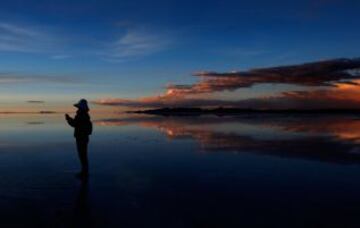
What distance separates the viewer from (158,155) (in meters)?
16.3

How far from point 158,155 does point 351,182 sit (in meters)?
7.20

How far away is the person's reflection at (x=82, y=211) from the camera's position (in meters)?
7.23

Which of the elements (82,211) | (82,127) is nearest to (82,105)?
(82,127)

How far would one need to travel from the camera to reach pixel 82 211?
8.04 m

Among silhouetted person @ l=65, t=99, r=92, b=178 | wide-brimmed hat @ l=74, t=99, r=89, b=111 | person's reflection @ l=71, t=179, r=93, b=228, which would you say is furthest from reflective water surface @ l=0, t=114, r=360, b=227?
wide-brimmed hat @ l=74, t=99, r=89, b=111

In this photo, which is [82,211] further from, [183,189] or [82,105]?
[82,105]

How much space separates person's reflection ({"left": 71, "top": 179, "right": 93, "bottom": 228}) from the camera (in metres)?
7.23

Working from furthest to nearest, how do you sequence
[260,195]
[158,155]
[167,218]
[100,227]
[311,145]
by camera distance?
[311,145], [158,155], [260,195], [167,218], [100,227]

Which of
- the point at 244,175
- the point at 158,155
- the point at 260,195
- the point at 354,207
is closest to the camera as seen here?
the point at 354,207

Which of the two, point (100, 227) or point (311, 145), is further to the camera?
point (311, 145)

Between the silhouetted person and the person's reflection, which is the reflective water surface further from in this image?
the silhouetted person

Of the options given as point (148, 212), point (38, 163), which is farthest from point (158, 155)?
point (148, 212)

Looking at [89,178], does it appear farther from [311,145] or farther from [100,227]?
[311,145]

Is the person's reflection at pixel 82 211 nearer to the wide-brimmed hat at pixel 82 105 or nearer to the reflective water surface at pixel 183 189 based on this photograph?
the reflective water surface at pixel 183 189
